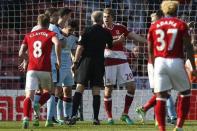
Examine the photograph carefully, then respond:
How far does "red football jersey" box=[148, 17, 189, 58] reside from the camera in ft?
36.0

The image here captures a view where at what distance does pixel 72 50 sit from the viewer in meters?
16.0

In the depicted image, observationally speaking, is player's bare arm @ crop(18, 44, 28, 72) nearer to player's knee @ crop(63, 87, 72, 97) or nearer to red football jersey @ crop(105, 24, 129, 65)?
player's knee @ crop(63, 87, 72, 97)

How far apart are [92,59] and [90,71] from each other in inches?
9.3

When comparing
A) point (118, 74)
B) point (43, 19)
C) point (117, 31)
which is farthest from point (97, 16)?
point (118, 74)

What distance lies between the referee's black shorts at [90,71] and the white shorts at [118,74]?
991 mm

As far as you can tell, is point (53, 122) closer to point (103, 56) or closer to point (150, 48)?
point (103, 56)

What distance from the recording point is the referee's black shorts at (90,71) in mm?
14336

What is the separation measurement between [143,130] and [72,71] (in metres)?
2.60

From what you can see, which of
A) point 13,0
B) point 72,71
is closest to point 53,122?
point 72,71

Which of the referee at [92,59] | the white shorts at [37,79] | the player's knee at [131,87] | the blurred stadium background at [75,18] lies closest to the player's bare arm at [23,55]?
the white shorts at [37,79]

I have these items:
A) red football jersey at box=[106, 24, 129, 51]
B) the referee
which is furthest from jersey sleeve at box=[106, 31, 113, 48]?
red football jersey at box=[106, 24, 129, 51]

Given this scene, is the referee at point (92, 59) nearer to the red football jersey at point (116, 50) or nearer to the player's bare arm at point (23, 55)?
the red football jersey at point (116, 50)

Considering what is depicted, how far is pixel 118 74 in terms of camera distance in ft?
50.9

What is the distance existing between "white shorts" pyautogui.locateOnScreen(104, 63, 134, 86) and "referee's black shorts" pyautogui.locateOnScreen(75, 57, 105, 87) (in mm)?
991
